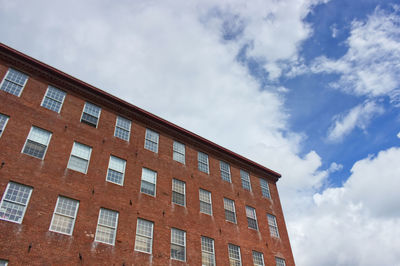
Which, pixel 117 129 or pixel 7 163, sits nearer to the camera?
pixel 7 163

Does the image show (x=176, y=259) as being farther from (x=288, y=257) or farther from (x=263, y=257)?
(x=288, y=257)

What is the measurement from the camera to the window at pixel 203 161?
947 inches

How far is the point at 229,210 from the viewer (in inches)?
906

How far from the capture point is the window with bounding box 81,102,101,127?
1955 cm

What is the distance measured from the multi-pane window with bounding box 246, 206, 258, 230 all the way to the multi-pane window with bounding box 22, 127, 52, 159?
15.7 m

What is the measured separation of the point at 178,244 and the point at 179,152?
290 inches

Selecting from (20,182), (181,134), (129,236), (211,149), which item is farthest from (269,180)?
(20,182)

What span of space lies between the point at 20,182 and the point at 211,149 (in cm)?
1484

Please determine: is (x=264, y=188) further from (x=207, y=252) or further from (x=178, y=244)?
(x=178, y=244)

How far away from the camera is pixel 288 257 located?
2388cm

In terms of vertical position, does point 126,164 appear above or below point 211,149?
below

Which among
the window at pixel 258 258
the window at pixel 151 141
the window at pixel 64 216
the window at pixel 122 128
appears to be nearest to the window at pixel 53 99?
the window at pixel 122 128

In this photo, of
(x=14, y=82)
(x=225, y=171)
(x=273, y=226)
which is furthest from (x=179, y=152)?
(x=14, y=82)

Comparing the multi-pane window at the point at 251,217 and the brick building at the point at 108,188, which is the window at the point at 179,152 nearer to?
the brick building at the point at 108,188
